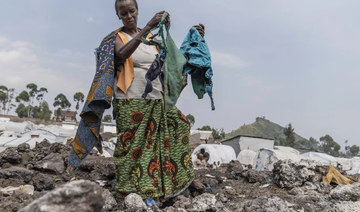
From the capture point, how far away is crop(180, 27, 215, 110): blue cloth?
325 cm

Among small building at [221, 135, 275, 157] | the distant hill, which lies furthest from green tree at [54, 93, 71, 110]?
small building at [221, 135, 275, 157]

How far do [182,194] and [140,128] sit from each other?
73 centimetres

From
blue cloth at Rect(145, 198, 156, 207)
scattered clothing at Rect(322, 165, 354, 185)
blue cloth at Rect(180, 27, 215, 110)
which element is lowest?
blue cloth at Rect(145, 198, 156, 207)

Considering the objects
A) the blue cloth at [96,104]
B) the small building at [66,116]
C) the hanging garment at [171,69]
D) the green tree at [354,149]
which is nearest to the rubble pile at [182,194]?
the blue cloth at [96,104]

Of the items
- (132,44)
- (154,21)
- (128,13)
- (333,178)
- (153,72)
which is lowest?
(333,178)

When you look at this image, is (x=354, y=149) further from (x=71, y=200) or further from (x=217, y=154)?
(x=71, y=200)

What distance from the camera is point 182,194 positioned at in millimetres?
A: 3113

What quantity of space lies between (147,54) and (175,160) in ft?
3.24

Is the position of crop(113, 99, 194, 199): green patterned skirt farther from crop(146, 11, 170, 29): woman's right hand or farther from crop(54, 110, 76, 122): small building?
crop(54, 110, 76, 122): small building

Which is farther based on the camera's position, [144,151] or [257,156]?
[257,156]

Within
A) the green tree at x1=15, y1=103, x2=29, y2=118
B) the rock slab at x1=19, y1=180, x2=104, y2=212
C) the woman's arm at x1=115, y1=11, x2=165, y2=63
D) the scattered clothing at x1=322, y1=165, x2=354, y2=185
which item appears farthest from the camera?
the green tree at x1=15, y1=103, x2=29, y2=118

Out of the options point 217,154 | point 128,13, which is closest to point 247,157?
point 217,154

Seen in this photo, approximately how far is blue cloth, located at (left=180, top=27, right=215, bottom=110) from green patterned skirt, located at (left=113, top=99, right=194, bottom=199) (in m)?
0.49

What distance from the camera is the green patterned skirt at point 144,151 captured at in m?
2.90
